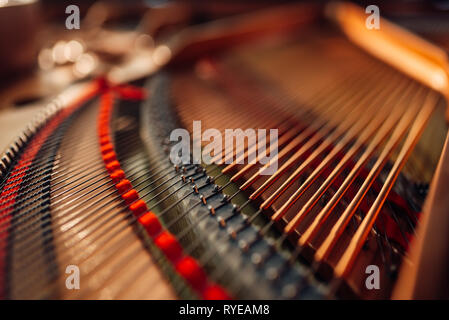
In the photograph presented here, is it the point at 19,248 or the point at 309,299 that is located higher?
the point at 19,248

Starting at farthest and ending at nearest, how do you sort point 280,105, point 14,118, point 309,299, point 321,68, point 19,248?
1. point 321,68
2. point 280,105
3. point 14,118
4. point 19,248
5. point 309,299

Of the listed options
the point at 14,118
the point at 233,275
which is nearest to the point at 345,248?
the point at 233,275

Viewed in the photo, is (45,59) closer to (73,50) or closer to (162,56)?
(73,50)

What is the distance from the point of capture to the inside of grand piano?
0.81 m

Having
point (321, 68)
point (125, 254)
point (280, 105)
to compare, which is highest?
point (321, 68)

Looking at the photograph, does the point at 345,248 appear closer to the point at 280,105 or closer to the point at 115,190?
the point at 115,190

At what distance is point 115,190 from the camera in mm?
1067

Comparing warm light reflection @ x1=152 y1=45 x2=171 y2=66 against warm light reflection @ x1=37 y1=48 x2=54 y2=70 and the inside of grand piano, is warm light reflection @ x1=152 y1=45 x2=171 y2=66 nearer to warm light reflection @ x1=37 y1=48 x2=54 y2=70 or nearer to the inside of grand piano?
the inside of grand piano

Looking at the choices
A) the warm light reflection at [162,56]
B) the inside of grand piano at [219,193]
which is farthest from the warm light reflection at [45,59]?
the warm light reflection at [162,56]

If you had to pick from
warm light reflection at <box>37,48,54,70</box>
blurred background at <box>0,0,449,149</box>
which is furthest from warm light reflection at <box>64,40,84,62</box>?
warm light reflection at <box>37,48,54,70</box>

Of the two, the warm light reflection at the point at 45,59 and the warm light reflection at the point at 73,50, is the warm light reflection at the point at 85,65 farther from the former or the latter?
the warm light reflection at the point at 45,59

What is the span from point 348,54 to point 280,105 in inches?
36.7

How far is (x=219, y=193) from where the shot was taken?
1.04 metres

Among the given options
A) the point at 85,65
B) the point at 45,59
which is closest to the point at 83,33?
the point at 45,59
